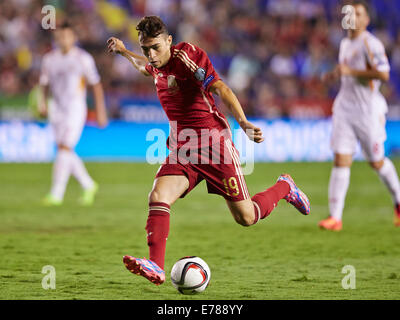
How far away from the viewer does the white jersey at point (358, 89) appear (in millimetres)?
8312

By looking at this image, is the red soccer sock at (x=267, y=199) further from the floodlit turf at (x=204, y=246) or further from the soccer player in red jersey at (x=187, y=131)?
the floodlit turf at (x=204, y=246)

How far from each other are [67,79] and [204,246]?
433 cm

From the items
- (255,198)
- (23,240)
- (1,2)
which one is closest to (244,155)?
(1,2)

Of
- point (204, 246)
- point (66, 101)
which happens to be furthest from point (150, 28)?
point (66, 101)

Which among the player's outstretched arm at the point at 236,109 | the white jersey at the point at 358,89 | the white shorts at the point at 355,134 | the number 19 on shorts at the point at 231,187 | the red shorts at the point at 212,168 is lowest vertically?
the number 19 on shorts at the point at 231,187

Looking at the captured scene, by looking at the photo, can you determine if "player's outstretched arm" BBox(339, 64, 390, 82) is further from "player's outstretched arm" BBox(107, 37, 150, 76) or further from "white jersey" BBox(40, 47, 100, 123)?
"white jersey" BBox(40, 47, 100, 123)

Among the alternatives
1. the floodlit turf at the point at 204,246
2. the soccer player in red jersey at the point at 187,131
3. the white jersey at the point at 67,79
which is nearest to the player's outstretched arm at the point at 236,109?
the soccer player in red jersey at the point at 187,131

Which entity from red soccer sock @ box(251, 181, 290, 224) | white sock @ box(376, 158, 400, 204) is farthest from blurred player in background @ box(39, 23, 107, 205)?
red soccer sock @ box(251, 181, 290, 224)

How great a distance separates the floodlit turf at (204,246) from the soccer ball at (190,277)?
0.06 m

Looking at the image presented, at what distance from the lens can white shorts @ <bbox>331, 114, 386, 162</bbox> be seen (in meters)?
8.43

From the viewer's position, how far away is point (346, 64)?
8438mm

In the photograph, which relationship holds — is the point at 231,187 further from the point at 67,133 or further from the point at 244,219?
the point at 67,133

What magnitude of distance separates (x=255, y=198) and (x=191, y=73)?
1.29 m

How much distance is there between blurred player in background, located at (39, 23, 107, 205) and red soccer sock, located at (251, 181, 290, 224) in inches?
185
